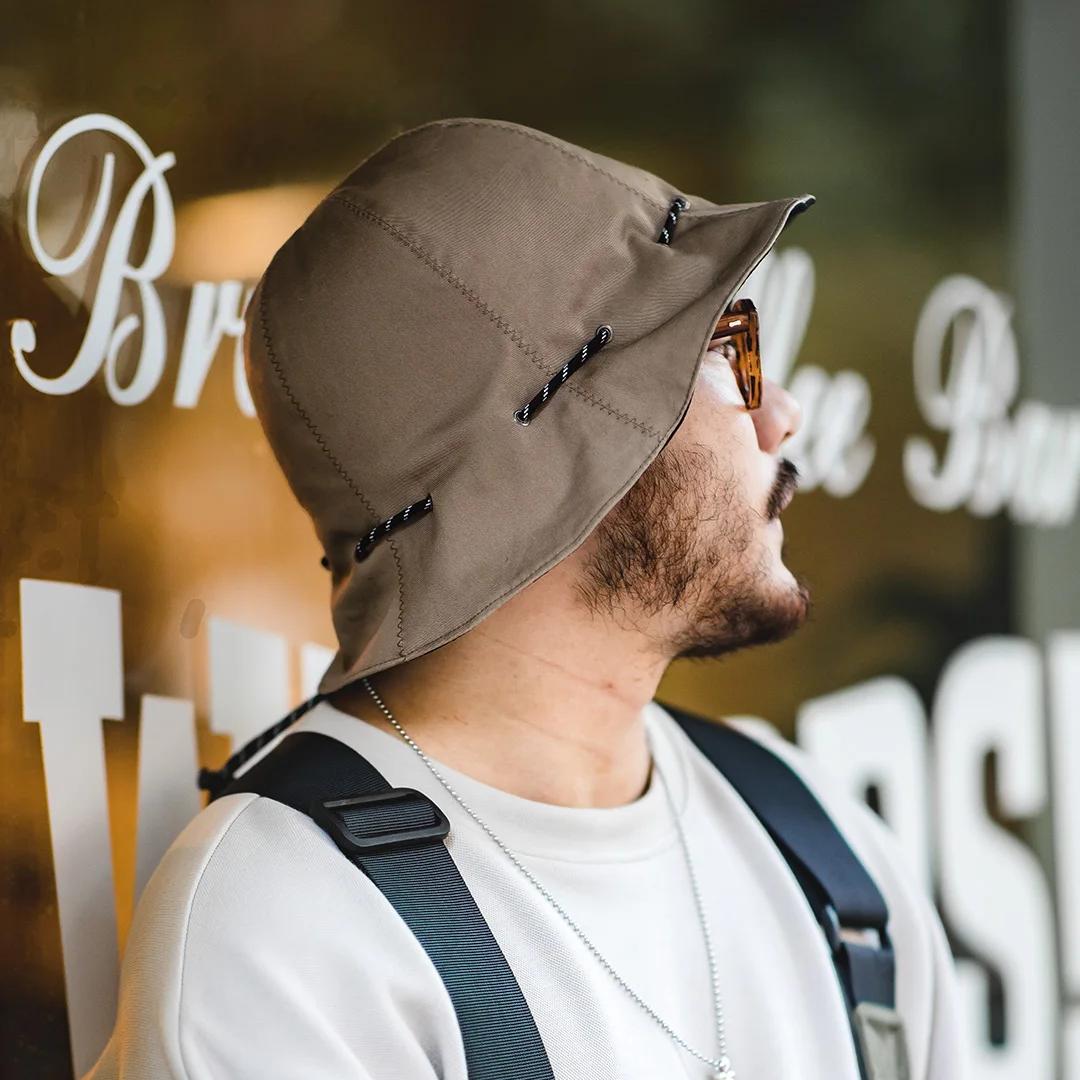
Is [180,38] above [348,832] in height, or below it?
above

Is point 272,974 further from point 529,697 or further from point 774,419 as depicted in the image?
point 774,419

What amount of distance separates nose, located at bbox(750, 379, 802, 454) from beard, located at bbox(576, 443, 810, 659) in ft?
0.17

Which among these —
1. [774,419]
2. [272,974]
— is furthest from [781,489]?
[272,974]

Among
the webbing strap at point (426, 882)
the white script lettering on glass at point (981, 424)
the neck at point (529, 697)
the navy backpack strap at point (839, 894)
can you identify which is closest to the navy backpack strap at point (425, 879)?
the webbing strap at point (426, 882)

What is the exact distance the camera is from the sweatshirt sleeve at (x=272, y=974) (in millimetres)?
982

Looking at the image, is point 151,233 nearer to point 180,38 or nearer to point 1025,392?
point 180,38

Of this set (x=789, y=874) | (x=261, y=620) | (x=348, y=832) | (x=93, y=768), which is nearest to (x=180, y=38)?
(x=261, y=620)

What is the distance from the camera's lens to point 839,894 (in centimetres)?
136

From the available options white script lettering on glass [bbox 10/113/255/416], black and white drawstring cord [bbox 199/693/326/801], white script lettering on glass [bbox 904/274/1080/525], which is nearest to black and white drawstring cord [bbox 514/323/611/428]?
black and white drawstring cord [bbox 199/693/326/801]

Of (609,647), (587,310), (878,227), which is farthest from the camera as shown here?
(878,227)

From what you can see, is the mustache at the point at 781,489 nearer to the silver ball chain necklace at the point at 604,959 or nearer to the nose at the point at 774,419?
the nose at the point at 774,419

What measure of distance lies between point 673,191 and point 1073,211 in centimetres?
133

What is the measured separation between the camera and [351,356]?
3.92 ft

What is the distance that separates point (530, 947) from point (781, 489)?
52cm
